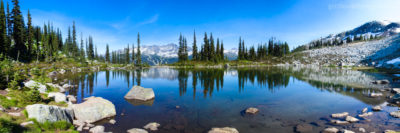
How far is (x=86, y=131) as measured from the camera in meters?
10.4

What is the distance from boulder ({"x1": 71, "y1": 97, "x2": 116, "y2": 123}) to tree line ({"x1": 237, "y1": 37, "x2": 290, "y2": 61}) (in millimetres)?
134426

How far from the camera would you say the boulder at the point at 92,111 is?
12.3 meters

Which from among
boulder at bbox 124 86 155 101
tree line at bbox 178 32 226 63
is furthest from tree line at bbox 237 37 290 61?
boulder at bbox 124 86 155 101

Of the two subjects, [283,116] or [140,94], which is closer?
[283,116]

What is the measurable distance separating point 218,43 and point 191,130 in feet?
392

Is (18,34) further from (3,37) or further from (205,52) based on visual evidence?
(205,52)

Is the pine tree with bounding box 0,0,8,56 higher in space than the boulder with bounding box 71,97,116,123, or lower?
higher

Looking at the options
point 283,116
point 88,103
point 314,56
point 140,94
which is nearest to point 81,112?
point 88,103

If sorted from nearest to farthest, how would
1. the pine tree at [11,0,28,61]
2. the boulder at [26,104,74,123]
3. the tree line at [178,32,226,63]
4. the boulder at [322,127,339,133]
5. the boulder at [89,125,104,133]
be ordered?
the boulder at [26,104,74,123] → the boulder at [89,125,104,133] → the boulder at [322,127,339,133] → the pine tree at [11,0,28,61] → the tree line at [178,32,226,63]

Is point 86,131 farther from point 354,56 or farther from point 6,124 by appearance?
point 354,56

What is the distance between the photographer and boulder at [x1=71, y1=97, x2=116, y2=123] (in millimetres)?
12336

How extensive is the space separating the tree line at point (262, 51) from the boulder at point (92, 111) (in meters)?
134

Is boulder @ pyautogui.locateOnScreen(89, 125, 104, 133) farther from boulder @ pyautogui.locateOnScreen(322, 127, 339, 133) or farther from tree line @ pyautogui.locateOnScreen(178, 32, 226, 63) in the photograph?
tree line @ pyautogui.locateOnScreen(178, 32, 226, 63)

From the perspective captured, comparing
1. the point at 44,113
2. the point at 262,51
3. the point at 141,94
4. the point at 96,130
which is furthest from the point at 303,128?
the point at 262,51
